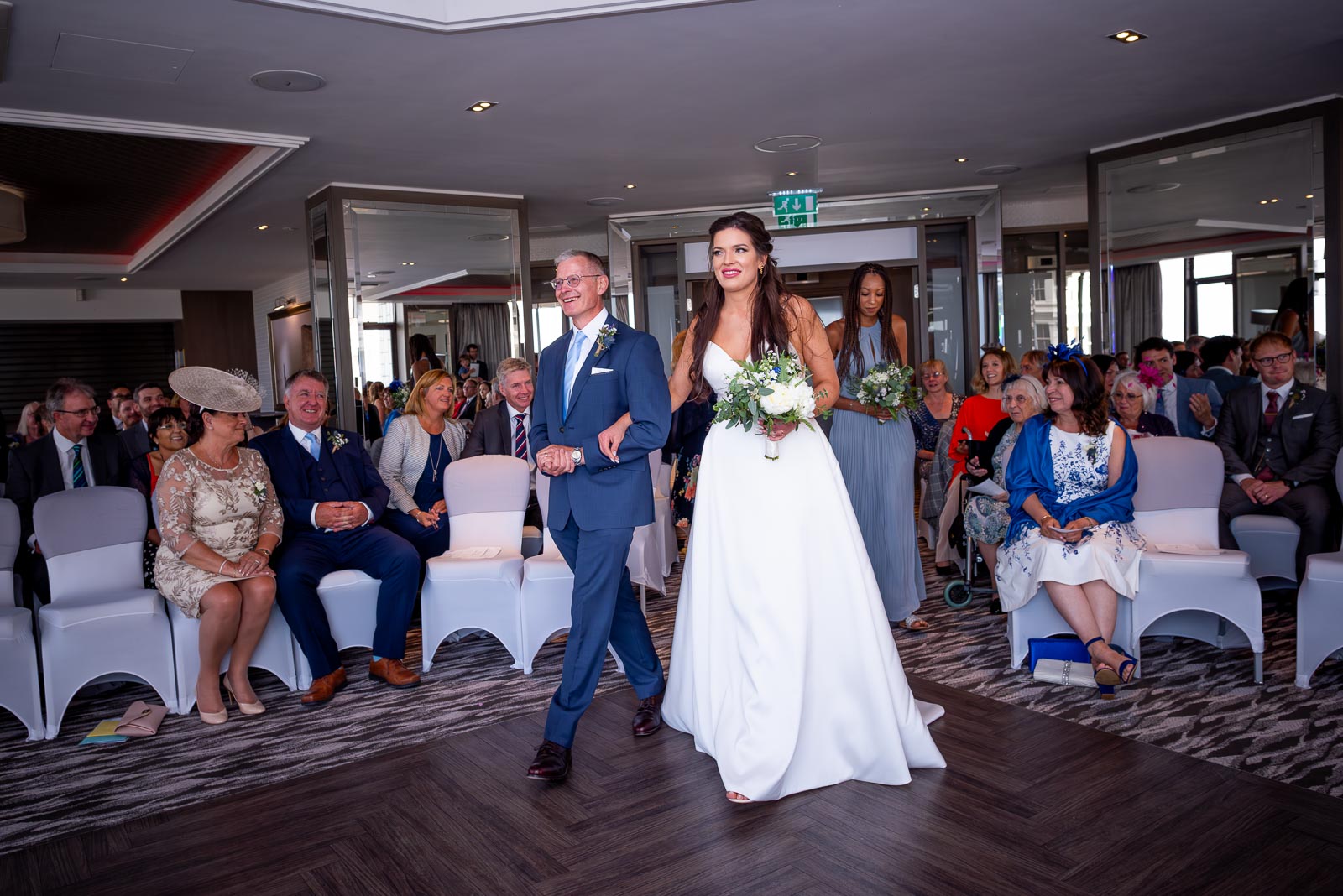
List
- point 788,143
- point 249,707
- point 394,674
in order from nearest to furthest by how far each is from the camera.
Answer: point 249,707
point 394,674
point 788,143

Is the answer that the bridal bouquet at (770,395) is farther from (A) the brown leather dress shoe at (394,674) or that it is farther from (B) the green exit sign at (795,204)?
(B) the green exit sign at (795,204)

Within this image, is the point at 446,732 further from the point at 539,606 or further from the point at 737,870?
the point at 737,870

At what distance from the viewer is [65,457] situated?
5668mm

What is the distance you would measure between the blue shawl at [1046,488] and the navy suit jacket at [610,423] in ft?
6.68

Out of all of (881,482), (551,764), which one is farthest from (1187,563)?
(551,764)

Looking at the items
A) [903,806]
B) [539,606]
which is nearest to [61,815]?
[539,606]

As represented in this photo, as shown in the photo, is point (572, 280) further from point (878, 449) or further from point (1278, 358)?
point (1278, 358)

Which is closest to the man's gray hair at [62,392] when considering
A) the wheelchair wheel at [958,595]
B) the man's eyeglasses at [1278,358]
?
the wheelchair wheel at [958,595]

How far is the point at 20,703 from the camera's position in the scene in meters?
4.10

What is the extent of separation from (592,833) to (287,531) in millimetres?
2741

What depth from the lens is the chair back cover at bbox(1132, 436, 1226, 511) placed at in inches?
179

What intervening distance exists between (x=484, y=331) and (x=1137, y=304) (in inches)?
233

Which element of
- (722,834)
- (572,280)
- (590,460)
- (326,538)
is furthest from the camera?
(326,538)

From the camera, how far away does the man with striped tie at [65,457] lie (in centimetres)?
545
